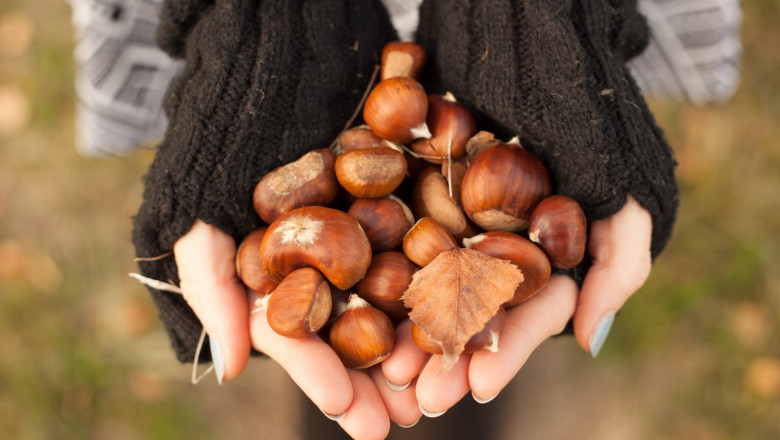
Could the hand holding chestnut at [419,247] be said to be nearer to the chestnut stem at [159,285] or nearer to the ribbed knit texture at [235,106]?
the ribbed knit texture at [235,106]

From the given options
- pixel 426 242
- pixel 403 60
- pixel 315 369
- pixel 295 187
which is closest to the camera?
pixel 315 369

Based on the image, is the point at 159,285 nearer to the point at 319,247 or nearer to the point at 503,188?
the point at 319,247

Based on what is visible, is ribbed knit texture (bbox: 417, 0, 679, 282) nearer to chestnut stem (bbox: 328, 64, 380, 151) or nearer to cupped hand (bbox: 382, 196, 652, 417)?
cupped hand (bbox: 382, 196, 652, 417)

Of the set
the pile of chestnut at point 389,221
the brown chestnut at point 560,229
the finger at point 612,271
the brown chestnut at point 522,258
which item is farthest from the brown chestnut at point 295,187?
the finger at point 612,271

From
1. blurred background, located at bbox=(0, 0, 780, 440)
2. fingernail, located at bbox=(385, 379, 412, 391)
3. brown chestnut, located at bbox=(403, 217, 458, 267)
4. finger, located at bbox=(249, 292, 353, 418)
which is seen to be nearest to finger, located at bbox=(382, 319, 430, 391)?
fingernail, located at bbox=(385, 379, 412, 391)

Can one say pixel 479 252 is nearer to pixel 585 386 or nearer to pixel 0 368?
pixel 585 386

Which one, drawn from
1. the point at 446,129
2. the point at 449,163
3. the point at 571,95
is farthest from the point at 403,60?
the point at 571,95
